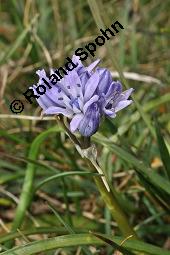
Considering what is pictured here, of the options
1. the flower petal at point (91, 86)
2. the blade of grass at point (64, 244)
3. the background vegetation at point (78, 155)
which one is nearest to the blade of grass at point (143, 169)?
the background vegetation at point (78, 155)

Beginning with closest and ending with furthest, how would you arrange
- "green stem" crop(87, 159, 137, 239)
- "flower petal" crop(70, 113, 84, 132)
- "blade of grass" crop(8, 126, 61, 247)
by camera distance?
1. "flower petal" crop(70, 113, 84, 132)
2. "green stem" crop(87, 159, 137, 239)
3. "blade of grass" crop(8, 126, 61, 247)

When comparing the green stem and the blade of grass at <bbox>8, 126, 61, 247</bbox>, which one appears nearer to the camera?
the green stem

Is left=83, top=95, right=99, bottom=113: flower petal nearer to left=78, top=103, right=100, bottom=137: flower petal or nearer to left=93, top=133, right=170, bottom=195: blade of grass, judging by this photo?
left=78, top=103, right=100, bottom=137: flower petal

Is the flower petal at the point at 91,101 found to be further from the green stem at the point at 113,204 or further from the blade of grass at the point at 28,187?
the blade of grass at the point at 28,187

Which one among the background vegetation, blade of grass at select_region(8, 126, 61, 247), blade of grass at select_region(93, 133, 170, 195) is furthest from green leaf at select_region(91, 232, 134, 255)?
blade of grass at select_region(8, 126, 61, 247)

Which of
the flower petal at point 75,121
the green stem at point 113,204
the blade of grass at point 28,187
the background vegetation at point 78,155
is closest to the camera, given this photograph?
the flower petal at point 75,121

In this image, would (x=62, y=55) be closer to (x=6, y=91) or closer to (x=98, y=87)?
(x=6, y=91)
